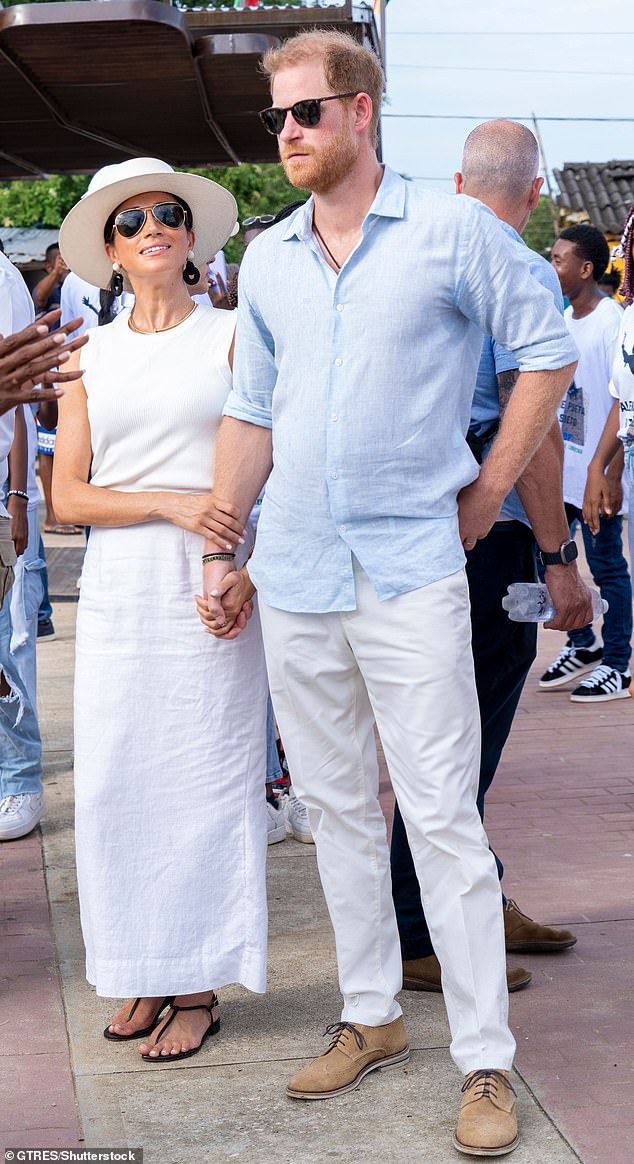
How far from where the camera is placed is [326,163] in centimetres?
306

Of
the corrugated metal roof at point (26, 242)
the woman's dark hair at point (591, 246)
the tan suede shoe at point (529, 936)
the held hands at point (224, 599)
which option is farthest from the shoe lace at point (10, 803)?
the corrugated metal roof at point (26, 242)

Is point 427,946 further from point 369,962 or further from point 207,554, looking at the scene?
point 207,554

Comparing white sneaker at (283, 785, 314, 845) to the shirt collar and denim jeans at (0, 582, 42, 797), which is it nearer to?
denim jeans at (0, 582, 42, 797)

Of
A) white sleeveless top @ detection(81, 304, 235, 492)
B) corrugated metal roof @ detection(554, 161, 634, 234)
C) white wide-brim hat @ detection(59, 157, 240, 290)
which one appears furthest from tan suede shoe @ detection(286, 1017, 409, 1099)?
corrugated metal roof @ detection(554, 161, 634, 234)

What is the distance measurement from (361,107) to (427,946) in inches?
85.7

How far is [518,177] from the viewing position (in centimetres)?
364

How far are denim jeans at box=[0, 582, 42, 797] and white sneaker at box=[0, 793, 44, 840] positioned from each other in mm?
23

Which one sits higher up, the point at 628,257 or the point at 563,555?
the point at 628,257

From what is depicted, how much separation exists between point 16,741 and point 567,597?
2.61 meters

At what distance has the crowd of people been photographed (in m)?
3.05

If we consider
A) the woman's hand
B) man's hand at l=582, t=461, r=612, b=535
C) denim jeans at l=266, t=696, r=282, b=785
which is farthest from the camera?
man's hand at l=582, t=461, r=612, b=535

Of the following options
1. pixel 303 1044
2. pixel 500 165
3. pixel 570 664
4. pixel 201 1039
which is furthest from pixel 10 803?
pixel 570 664

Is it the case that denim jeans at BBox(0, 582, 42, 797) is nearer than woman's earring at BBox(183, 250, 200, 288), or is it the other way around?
woman's earring at BBox(183, 250, 200, 288)

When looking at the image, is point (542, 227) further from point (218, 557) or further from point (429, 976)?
point (218, 557)
